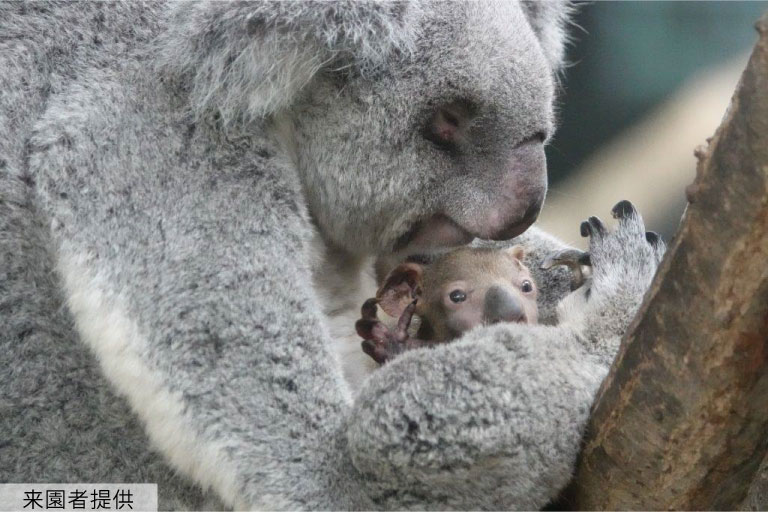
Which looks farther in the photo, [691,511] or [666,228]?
[666,228]

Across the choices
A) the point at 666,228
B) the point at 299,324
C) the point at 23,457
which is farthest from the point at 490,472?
the point at 666,228

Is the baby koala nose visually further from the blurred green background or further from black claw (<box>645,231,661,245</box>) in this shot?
the blurred green background

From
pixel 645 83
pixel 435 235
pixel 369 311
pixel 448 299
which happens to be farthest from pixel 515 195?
pixel 645 83

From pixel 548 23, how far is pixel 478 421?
1933mm

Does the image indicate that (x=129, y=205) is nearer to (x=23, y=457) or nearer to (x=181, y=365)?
(x=181, y=365)

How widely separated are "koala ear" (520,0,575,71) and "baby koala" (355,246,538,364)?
0.86 meters

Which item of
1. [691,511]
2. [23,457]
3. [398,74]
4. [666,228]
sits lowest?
[666,228]

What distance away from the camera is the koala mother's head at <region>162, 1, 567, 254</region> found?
2.67 meters

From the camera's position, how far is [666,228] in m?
6.14

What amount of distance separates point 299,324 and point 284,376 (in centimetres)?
15

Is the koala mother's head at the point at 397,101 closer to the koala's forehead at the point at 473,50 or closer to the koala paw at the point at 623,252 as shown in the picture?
the koala's forehead at the point at 473,50

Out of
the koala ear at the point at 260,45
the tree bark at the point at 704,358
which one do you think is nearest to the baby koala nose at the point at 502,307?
the tree bark at the point at 704,358

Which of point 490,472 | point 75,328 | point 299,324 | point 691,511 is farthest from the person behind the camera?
point 75,328

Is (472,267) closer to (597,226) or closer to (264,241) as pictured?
(597,226)
